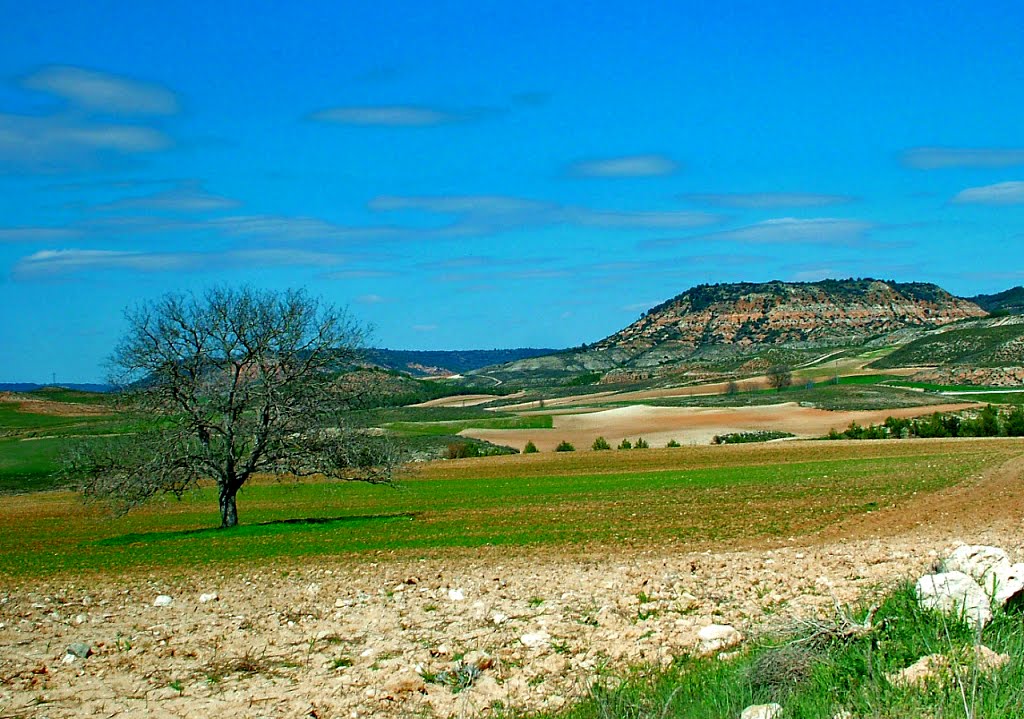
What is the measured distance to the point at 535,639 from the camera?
11719 millimetres

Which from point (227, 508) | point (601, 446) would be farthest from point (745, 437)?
point (227, 508)

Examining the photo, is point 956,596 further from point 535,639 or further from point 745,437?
point 745,437

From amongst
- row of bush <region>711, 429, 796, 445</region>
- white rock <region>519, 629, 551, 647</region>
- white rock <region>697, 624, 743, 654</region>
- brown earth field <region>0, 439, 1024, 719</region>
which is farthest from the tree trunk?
row of bush <region>711, 429, 796, 445</region>

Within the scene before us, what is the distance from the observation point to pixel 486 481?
54750 mm

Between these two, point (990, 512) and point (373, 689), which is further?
point (990, 512)

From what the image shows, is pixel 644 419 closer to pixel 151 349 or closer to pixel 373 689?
pixel 151 349

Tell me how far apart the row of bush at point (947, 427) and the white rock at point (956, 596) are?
68.4 m

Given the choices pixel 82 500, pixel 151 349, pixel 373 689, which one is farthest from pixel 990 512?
pixel 82 500

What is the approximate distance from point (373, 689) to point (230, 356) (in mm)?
23227


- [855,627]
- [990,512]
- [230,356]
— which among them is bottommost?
[990,512]

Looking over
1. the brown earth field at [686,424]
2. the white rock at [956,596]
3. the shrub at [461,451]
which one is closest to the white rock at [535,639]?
the white rock at [956,596]

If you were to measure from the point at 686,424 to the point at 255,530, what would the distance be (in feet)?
228

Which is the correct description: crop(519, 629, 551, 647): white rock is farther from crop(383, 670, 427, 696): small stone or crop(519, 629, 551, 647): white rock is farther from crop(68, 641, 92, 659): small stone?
crop(68, 641, 92, 659): small stone

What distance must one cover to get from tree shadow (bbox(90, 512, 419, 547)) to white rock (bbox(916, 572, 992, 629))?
24397mm
